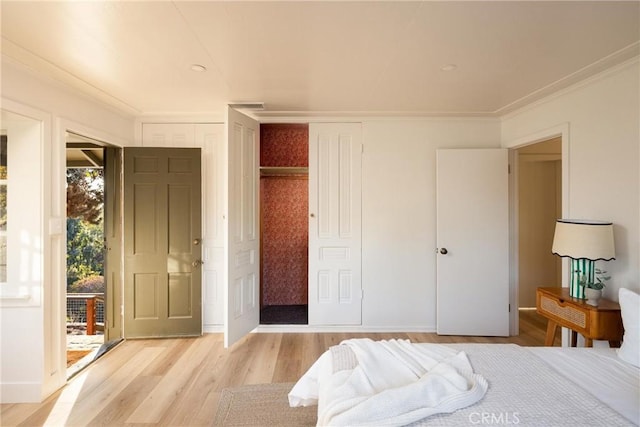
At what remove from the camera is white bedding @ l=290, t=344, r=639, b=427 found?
3.59ft

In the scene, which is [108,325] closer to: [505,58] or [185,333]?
[185,333]

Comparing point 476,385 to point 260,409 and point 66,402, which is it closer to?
A: point 260,409

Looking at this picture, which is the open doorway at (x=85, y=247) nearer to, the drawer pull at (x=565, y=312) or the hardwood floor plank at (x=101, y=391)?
the hardwood floor plank at (x=101, y=391)

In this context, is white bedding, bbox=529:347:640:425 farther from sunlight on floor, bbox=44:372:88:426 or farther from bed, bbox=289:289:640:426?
sunlight on floor, bbox=44:372:88:426

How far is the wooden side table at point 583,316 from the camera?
1907 mm

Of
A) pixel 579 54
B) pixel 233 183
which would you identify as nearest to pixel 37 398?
pixel 233 183

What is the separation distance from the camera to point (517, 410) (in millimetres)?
1144

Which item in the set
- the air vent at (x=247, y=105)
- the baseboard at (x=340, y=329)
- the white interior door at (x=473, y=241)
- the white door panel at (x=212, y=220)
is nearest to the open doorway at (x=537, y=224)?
the white interior door at (x=473, y=241)

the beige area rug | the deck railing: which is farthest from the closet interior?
the deck railing

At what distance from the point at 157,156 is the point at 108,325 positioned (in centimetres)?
194

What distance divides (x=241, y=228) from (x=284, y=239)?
109 centimetres

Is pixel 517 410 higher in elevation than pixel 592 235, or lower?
lower

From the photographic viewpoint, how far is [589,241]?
2.05m

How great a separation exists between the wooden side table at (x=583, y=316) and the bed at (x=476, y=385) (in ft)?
0.86
